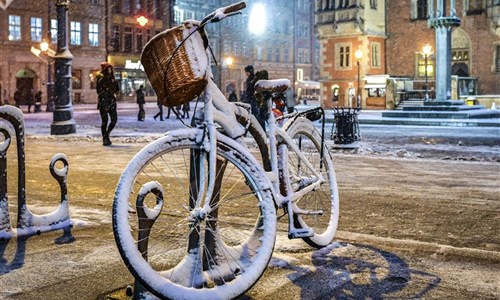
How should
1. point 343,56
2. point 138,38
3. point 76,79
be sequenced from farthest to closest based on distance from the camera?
point 138,38, point 76,79, point 343,56

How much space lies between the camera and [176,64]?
3369mm

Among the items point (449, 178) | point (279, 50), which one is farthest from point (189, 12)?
point (449, 178)

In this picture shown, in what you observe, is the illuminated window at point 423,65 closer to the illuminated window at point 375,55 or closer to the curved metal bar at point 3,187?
the illuminated window at point 375,55

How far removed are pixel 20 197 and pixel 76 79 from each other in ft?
172

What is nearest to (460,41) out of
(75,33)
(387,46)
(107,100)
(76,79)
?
(387,46)

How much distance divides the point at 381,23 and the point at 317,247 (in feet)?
133

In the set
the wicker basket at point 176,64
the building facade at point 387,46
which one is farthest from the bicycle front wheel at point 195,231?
the building facade at point 387,46

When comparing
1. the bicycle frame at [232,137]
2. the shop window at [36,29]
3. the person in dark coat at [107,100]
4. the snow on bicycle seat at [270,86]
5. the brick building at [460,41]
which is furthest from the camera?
the shop window at [36,29]

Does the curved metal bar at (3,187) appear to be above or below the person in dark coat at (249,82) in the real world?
below

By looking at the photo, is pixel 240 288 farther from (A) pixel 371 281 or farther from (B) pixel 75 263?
(B) pixel 75 263

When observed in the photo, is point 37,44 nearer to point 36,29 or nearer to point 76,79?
point 36,29

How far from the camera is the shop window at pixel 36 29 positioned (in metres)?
51.9

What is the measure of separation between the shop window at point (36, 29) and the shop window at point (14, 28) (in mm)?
1195

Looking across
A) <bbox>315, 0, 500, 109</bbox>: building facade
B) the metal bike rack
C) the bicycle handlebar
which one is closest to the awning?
<bbox>315, 0, 500, 109</bbox>: building facade
